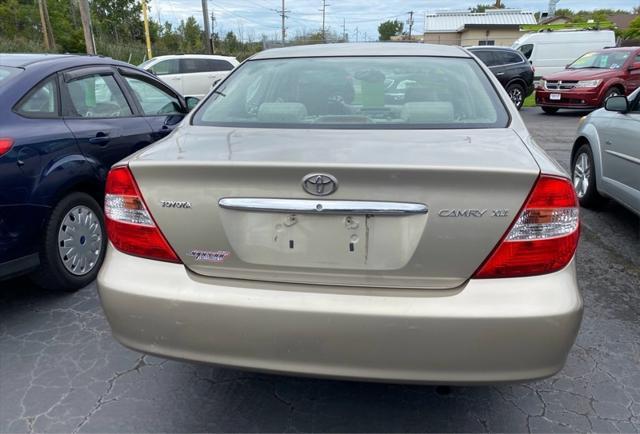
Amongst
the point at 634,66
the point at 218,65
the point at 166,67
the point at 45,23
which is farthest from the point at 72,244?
the point at 45,23

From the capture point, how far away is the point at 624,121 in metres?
4.35

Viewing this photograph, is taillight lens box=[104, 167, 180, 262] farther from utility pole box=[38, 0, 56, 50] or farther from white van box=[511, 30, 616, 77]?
utility pole box=[38, 0, 56, 50]

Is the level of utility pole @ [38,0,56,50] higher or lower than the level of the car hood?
higher

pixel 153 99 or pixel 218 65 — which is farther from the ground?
pixel 153 99

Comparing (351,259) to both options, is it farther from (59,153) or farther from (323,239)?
(59,153)

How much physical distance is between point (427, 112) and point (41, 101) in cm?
251

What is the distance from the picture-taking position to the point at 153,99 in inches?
181

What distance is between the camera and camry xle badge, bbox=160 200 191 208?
72.5 inches

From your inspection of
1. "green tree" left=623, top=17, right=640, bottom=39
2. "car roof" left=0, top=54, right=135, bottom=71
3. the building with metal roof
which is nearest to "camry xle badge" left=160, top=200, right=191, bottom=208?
"car roof" left=0, top=54, right=135, bottom=71

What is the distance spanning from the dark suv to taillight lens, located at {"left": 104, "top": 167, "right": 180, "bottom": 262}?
15.1 meters

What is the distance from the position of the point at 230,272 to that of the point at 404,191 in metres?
0.70

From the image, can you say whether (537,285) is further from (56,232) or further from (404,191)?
(56,232)

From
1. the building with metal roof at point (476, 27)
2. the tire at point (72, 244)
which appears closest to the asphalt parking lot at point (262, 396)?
the tire at point (72, 244)

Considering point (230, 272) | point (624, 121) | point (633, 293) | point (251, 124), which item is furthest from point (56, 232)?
point (624, 121)
